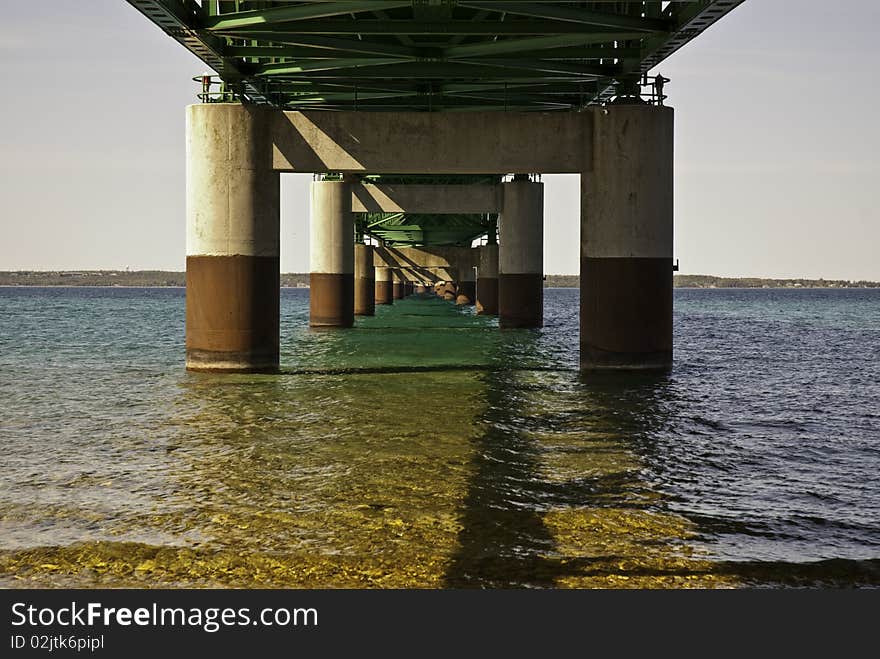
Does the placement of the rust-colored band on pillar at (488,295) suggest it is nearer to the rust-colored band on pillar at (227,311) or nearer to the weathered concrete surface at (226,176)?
the rust-colored band on pillar at (227,311)

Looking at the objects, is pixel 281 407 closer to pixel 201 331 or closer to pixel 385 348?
pixel 201 331

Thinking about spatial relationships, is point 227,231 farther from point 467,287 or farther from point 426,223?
point 467,287

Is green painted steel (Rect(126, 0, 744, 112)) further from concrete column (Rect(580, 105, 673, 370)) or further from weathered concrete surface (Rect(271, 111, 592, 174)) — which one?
concrete column (Rect(580, 105, 673, 370))

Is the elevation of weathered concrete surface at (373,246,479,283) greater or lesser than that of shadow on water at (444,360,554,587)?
greater

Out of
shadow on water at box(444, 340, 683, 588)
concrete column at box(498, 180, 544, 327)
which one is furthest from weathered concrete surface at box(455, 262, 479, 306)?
shadow on water at box(444, 340, 683, 588)

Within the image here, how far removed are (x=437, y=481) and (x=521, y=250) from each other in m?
37.0

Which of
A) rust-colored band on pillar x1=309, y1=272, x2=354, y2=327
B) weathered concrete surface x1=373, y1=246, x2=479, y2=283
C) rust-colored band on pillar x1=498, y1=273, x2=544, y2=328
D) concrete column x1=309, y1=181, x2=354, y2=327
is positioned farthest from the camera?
weathered concrete surface x1=373, y1=246, x2=479, y2=283

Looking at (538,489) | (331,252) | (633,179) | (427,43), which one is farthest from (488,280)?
(538,489)

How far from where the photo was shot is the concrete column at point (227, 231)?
25.8 m

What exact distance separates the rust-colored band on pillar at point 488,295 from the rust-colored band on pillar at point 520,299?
64.4 feet

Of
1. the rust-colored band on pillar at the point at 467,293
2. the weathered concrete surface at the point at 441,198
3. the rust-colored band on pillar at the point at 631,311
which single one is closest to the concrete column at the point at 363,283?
the weathered concrete surface at the point at 441,198

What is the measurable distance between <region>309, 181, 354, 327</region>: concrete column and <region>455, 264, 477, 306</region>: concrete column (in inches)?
1621

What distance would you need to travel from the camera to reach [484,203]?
49344 millimetres

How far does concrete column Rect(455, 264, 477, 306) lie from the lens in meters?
94.5
